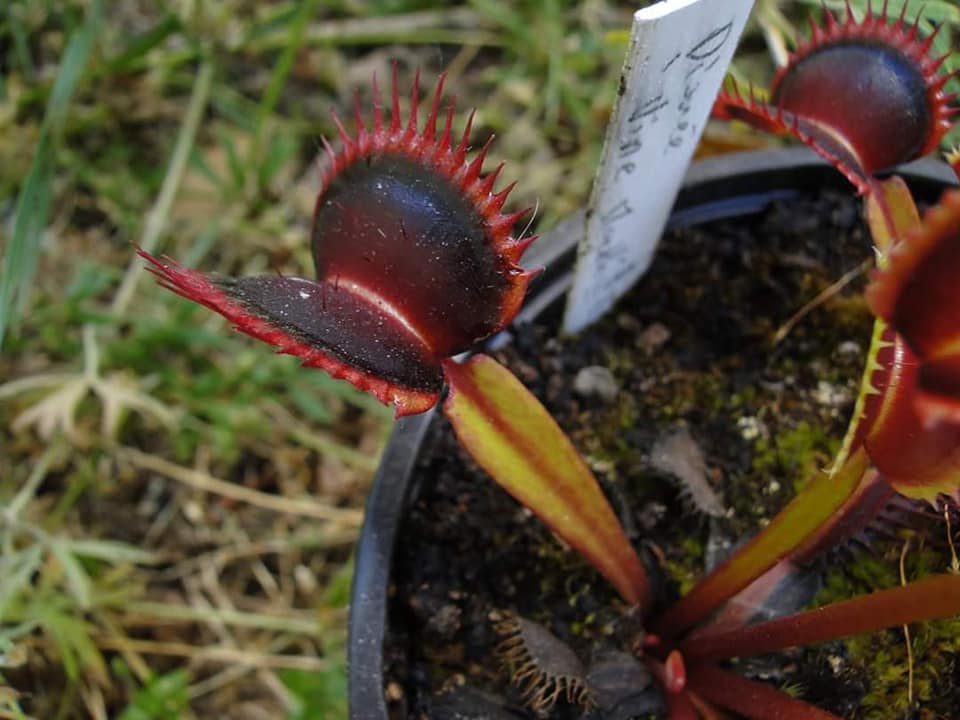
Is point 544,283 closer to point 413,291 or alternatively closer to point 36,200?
point 413,291

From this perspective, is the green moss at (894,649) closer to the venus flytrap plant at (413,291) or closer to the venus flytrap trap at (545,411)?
the venus flytrap trap at (545,411)

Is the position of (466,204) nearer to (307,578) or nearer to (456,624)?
(456,624)

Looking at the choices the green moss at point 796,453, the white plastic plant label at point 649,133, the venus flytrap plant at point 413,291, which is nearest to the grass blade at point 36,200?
the venus flytrap plant at point 413,291

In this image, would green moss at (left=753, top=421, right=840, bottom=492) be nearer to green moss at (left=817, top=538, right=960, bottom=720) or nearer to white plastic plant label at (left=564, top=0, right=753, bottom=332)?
green moss at (left=817, top=538, right=960, bottom=720)

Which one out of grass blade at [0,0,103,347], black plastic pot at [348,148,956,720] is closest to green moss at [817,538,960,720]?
black plastic pot at [348,148,956,720]

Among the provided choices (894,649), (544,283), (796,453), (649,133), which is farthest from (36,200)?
(894,649)
